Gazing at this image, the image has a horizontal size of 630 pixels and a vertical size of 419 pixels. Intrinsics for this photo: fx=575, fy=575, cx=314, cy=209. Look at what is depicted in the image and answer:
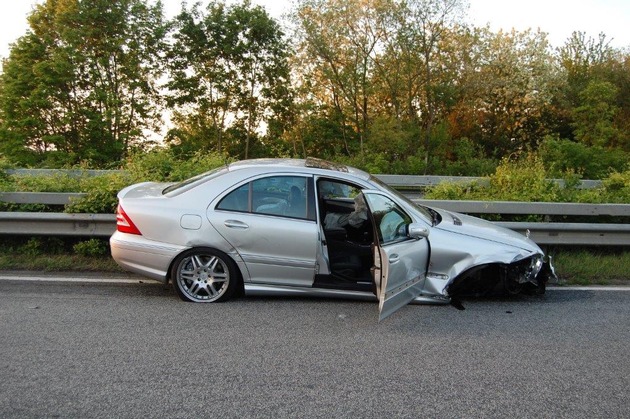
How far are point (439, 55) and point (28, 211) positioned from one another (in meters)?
27.3

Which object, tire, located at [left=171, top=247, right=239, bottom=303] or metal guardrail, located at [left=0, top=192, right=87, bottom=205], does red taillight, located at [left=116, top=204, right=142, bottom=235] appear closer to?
tire, located at [left=171, top=247, right=239, bottom=303]

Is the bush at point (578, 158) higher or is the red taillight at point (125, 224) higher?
the bush at point (578, 158)

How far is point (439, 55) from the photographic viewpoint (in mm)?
31297

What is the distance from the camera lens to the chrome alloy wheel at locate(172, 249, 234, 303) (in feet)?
18.8

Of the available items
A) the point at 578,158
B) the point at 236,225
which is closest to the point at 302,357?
the point at 236,225

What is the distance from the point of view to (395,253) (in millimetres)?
5211

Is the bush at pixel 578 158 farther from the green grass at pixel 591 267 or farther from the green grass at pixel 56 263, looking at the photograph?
the green grass at pixel 56 263

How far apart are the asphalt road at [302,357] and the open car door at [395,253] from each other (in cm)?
31

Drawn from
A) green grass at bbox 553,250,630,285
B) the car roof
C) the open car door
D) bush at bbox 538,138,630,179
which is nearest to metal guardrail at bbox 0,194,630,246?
green grass at bbox 553,250,630,285

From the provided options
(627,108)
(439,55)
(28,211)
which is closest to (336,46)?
(439,55)

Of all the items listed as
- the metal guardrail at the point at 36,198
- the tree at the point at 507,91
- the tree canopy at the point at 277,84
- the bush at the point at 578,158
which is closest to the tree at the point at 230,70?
the tree canopy at the point at 277,84

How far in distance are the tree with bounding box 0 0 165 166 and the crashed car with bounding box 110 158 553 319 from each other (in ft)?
79.7

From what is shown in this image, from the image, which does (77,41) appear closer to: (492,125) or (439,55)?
(439,55)

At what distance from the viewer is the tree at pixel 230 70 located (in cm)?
3111
